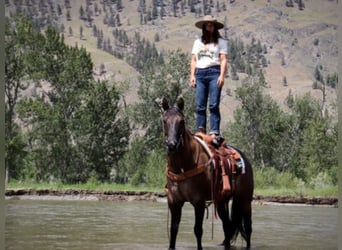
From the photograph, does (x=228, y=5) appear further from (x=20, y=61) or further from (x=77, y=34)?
(x=20, y=61)

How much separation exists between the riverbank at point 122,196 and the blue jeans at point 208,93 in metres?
22.7

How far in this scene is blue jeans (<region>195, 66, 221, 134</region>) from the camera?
8117mm

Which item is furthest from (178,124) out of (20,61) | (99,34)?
(99,34)

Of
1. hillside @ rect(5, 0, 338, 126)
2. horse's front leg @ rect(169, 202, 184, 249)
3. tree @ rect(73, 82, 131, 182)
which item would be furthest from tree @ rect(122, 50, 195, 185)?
hillside @ rect(5, 0, 338, 126)

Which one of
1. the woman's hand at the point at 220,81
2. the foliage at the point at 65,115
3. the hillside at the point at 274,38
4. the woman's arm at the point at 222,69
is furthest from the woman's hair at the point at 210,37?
the hillside at the point at 274,38

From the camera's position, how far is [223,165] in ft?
26.1

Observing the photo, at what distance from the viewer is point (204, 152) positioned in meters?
7.73

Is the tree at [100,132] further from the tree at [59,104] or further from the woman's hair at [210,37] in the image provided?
the woman's hair at [210,37]

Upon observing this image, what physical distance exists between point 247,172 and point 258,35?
569 feet

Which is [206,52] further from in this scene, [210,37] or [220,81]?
[220,81]

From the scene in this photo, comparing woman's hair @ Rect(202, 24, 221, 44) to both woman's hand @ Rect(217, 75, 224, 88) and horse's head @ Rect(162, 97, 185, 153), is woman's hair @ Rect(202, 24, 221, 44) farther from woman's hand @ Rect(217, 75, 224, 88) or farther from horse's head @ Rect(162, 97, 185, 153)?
horse's head @ Rect(162, 97, 185, 153)

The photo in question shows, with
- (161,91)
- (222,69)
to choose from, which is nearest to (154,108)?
(161,91)

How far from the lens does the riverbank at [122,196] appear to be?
31500mm

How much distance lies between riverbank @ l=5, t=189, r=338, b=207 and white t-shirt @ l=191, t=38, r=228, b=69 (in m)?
23.1
